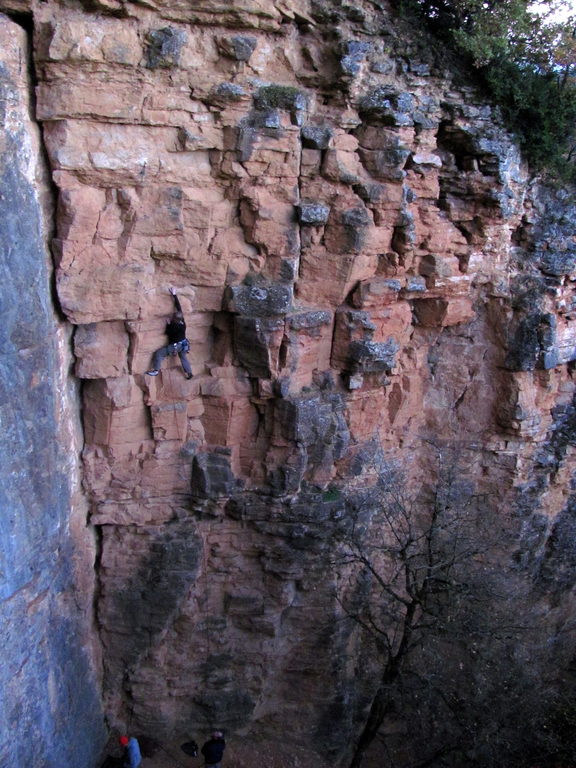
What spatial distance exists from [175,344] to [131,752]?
5.66 m

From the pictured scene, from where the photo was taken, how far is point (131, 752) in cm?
935

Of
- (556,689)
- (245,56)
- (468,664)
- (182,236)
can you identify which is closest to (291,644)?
(468,664)

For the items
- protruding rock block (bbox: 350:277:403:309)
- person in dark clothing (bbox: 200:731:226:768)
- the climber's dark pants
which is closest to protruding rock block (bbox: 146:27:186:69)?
the climber's dark pants

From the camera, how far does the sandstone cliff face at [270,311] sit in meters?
7.63

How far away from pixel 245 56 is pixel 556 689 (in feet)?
32.7

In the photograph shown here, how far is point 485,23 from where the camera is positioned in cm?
921

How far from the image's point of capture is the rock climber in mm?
9344

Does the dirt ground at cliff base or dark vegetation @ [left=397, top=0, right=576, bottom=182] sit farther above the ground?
dark vegetation @ [left=397, top=0, right=576, bottom=182]

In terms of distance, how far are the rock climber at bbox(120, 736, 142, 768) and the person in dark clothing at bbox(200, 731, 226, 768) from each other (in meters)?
0.90

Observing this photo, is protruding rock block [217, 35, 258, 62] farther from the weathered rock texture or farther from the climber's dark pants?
the climber's dark pants

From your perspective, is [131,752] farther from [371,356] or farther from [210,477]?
[371,356]

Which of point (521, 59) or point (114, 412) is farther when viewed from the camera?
point (521, 59)

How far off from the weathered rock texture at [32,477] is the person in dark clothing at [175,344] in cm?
108

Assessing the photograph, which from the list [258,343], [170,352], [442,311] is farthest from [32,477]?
[442,311]
